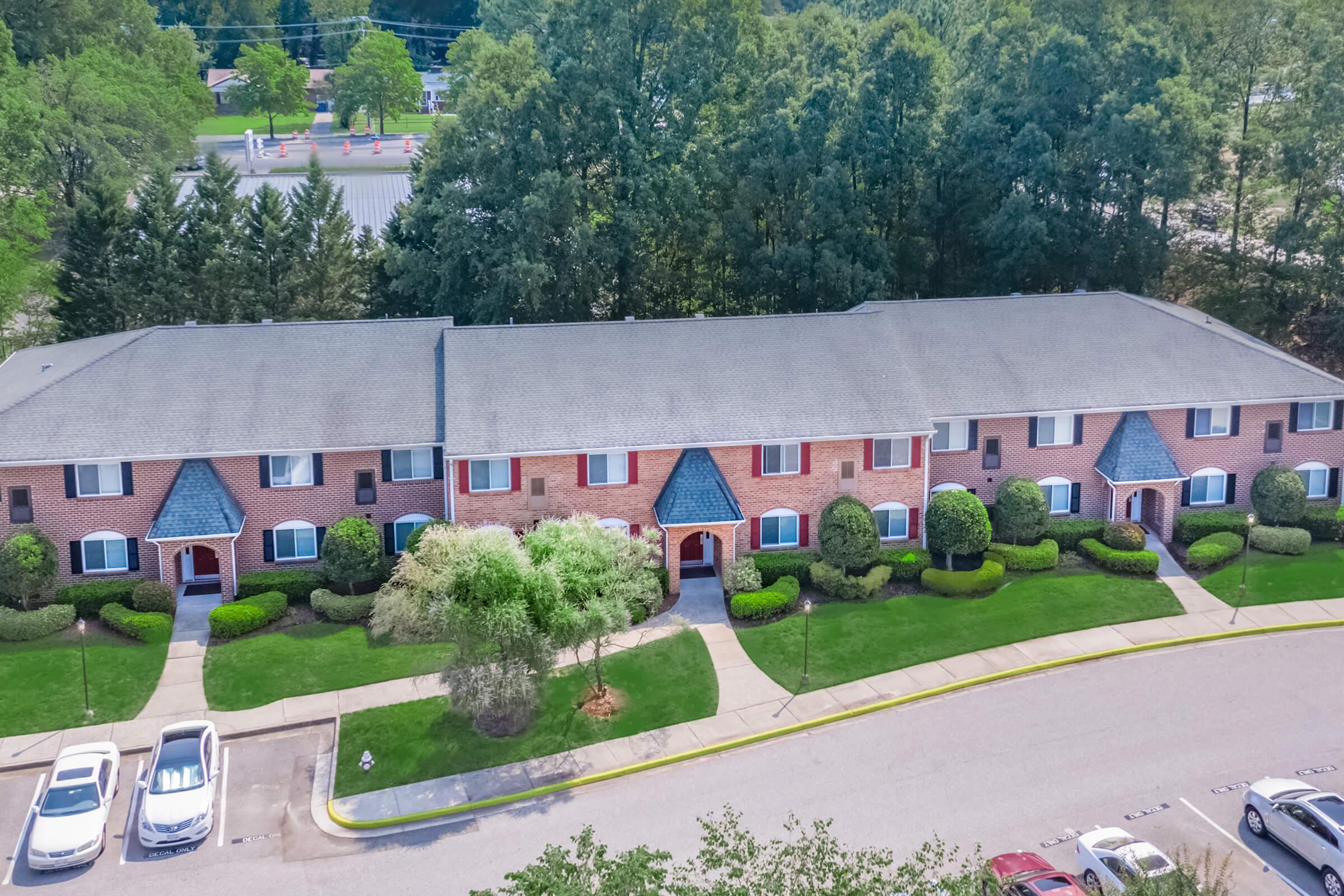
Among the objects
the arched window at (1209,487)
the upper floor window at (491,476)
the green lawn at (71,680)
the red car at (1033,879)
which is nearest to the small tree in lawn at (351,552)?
the upper floor window at (491,476)

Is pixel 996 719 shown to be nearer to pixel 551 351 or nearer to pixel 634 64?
pixel 551 351

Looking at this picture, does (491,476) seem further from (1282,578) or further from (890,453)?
(1282,578)

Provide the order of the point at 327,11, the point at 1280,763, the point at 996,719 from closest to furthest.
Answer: the point at 1280,763 → the point at 996,719 → the point at 327,11

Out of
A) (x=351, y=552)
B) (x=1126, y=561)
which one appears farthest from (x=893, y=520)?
(x=351, y=552)

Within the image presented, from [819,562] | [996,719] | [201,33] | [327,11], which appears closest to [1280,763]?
[996,719]

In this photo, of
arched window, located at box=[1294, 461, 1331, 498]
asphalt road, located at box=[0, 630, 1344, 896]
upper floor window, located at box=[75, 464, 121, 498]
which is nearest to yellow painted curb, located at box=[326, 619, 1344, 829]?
asphalt road, located at box=[0, 630, 1344, 896]
